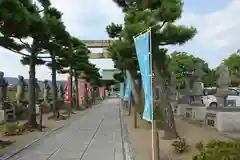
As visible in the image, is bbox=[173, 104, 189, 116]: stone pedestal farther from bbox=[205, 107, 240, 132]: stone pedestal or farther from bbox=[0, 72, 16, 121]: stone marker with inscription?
bbox=[0, 72, 16, 121]: stone marker with inscription

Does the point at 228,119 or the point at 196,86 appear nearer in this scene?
the point at 228,119

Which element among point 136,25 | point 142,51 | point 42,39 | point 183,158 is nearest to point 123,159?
point 183,158

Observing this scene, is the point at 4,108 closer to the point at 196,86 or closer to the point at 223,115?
the point at 196,86

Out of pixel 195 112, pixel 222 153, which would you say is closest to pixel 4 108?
pixel 195 112

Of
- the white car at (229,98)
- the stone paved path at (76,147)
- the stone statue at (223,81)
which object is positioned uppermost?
the stone statue at (223,81)

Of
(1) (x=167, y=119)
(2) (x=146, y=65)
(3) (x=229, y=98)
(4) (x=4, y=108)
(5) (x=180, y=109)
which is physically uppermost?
(2) (x=146, y=65)

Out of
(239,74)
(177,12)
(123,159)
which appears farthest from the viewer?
(239,74)

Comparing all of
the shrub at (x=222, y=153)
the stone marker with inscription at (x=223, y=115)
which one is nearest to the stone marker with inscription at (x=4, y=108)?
the stone marker with inscription at (x=223, y=115)

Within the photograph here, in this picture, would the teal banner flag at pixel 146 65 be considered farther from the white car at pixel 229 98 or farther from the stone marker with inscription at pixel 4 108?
the stone marker with inscription at pixel 4 108

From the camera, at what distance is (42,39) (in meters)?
16.0

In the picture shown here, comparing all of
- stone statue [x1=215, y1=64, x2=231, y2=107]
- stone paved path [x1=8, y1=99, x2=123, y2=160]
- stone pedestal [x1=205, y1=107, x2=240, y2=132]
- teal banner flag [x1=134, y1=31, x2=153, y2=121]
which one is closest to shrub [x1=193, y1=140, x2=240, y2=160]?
teal banner flag [x1=134, y1=31, x2=153, y2=121]

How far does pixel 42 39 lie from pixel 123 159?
876 centimetres

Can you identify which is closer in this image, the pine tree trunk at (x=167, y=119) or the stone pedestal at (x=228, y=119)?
the pine tree trunk at (x=167, y=119)

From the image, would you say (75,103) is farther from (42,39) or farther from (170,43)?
(170,43)
